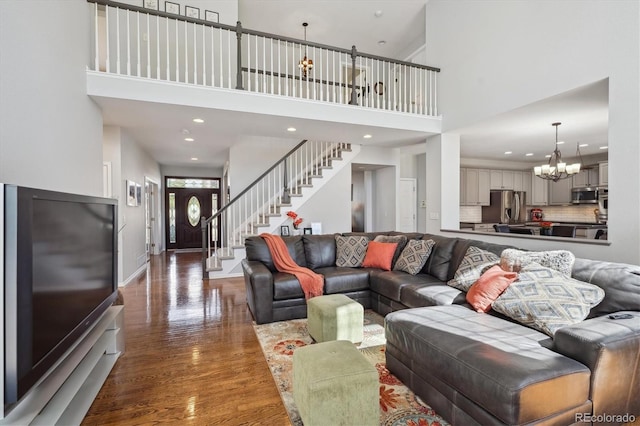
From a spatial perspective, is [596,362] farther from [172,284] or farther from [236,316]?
[172,284]

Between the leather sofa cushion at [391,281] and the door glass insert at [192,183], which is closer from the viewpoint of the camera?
the leather sofa cushion at [391,281]

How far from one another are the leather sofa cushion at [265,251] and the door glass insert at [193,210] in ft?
22.7

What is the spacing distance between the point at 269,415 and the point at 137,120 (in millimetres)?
4510

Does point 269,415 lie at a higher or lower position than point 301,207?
lower

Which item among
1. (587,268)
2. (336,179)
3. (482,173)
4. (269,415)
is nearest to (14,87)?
(269,415)

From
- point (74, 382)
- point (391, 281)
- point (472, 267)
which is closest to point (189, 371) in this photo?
point (74, 382)

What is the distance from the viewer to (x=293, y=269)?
151 inches

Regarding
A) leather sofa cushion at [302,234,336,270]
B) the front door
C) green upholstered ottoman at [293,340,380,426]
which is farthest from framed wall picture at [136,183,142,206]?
green upholstered ottoman at [293,340,380,426]

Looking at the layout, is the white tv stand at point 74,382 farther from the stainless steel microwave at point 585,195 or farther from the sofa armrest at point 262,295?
the stainless steel microwave at point 585,195

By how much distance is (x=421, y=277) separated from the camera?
11.6ft

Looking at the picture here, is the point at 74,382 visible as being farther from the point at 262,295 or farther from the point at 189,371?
the point at 262,295

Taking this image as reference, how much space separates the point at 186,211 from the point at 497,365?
402 inches

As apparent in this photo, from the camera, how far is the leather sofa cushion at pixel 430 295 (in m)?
2.78

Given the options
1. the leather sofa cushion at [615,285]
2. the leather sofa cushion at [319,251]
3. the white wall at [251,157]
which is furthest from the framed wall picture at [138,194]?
the leather sofa cushion at [615,285]
